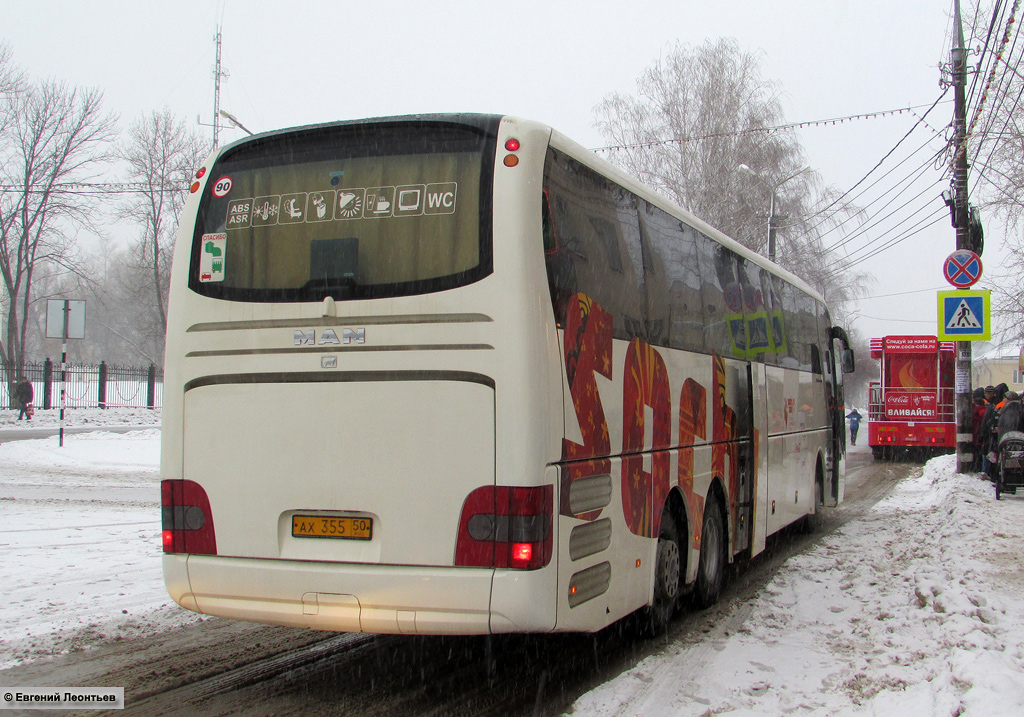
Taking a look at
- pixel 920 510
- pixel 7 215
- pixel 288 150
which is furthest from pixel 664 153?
pixel 288 150

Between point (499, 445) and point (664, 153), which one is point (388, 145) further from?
point (664, 153)

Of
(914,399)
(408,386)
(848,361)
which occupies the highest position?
(848,361)

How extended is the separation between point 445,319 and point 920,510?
11880 millimetres

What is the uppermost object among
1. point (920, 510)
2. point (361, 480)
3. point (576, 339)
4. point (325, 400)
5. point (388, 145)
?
point (388, 145)

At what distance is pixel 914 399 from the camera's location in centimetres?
2597

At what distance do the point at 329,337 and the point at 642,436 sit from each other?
84.7 inches

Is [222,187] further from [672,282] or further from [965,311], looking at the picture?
[965,311]

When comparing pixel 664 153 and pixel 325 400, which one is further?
pixel 664 153

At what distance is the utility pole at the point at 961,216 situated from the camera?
56.5ft

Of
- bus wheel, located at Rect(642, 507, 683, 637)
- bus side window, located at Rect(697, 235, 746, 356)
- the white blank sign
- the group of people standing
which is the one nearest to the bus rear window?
bus wheel, located at Rect(642, 507, 683, 637)

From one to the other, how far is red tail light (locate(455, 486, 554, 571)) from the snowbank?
919 millimetres

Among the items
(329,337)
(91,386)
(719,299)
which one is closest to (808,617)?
(719,299)

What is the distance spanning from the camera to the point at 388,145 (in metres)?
5.20

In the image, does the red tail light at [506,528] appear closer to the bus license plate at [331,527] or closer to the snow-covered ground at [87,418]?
the bus license plate at [331,527]
